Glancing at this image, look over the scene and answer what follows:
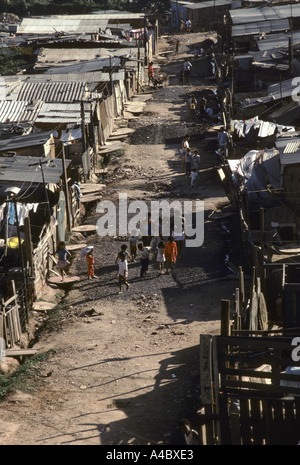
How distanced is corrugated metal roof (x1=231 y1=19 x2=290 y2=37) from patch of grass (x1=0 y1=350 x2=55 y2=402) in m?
30.2

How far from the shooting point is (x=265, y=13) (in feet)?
154

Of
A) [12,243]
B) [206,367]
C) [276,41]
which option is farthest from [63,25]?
[206,367]

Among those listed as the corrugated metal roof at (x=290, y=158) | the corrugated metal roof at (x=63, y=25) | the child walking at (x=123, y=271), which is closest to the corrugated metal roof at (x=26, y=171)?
the child walking at (x=123, y=271)

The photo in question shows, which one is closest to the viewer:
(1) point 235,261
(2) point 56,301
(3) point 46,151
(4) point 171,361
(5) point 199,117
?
(4) point 171,361

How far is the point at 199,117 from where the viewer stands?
38.0m

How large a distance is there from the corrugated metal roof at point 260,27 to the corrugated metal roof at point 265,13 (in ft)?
1.79

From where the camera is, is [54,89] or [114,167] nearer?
[114,167]

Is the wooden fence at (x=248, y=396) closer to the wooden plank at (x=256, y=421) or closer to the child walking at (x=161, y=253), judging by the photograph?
the wooden plank at (x=256, y=421)

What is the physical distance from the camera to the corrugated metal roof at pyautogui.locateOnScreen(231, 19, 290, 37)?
43.7 m

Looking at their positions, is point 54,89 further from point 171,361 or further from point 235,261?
point 171,361

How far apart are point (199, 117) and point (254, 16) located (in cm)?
1137

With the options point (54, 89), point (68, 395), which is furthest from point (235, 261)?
point (54, 89)

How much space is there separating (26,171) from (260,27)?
78.0 ft

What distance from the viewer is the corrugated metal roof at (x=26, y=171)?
2366 centimetres
